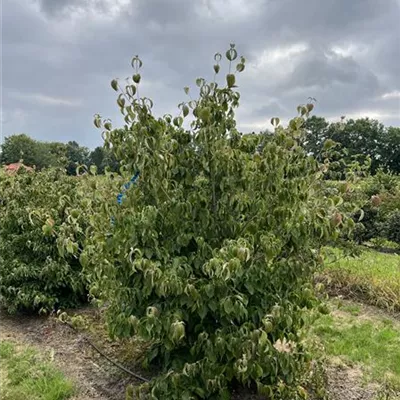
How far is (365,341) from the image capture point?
343 centimetres

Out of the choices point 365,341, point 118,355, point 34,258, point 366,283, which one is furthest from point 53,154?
point 365,341

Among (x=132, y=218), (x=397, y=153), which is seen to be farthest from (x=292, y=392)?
(x=397, y=153)

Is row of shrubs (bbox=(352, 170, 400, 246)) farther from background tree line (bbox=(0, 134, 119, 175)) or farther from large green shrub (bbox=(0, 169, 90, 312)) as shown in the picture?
large green shrub (bbox=(0, 169, 90, 312))

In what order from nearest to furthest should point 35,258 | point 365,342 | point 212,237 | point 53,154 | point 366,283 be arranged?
point 212,237 → point 365,342 → point 35,258 → point 366,283 → point 53,154

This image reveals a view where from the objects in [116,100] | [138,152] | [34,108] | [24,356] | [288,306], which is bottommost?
[24,356]

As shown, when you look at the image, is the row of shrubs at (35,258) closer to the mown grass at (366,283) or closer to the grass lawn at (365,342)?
the grass lawn at (365,342)

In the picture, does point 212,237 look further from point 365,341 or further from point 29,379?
point 365,341

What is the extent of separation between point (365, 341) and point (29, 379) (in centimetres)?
254

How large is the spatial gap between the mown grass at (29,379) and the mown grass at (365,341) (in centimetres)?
191

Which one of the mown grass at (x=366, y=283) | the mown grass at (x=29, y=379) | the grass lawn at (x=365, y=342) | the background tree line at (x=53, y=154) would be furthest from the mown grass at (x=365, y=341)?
the background tree line at (x=53, y=154)

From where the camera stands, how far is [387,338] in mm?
3492

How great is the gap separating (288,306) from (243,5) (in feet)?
7.54

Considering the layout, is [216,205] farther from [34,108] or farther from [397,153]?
[397,153]

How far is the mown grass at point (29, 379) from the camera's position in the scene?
2.65 metres
